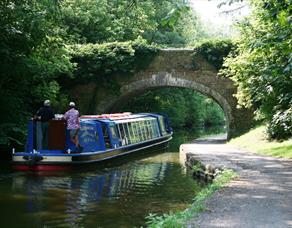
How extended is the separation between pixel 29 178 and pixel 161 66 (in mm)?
9895

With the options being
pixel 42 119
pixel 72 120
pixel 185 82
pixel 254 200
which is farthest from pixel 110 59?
pixel 254 200

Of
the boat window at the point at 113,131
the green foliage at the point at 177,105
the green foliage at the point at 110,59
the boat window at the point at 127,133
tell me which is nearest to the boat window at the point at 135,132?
the boat window at the point at 127,133

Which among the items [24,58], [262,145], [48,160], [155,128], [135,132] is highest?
[24,58]

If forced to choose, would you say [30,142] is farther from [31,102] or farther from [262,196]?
[262,196]

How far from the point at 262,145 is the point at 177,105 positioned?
20839 millimetres

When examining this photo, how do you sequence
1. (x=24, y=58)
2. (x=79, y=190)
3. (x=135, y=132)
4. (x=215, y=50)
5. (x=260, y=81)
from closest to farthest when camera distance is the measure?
1. (x=79, y=190)
2. (x=24, y=58)
3. (x=260, y=81)
4. (x=135, y=132)
5. (x=215, y=50)

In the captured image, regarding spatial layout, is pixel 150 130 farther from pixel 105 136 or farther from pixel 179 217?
pixel 179 217

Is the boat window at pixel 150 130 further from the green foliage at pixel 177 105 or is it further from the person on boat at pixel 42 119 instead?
the green foliage at pixel 177 105

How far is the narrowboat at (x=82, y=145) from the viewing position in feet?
40.5

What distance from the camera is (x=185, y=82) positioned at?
65.5 feet

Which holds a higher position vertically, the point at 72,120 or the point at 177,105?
the point at 177,105

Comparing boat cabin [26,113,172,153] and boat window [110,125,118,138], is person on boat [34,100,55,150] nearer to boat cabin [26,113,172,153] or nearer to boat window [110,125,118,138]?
boat cabin [26,113,172,153]

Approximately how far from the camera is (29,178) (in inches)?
455

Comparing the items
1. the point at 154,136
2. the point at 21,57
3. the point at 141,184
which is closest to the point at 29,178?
the point at 141,184
